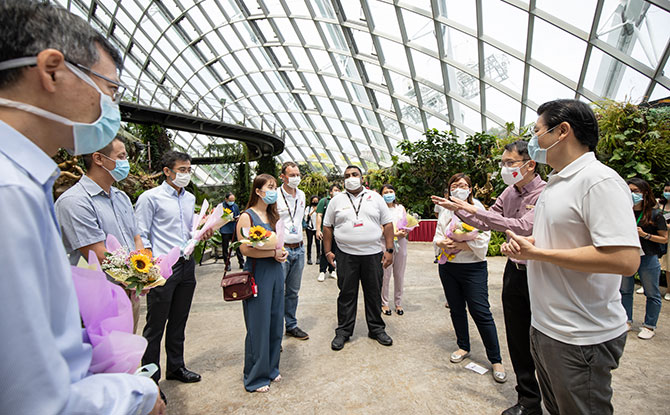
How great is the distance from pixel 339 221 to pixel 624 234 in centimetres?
266

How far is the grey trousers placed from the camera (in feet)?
4.69

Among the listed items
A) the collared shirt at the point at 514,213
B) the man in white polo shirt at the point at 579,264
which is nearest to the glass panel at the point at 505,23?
the collared shirt at the point at 514,213

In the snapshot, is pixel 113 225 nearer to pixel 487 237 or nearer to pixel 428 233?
pixel 487 237

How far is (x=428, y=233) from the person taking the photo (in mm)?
11328

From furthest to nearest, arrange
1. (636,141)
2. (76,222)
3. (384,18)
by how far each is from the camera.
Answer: (384,18), (636,141), (76,222)

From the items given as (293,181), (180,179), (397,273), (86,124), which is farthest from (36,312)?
(397,273)

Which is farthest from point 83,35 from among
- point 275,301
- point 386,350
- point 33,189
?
point 386,350

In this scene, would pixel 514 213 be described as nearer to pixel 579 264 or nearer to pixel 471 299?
pixel 471 299

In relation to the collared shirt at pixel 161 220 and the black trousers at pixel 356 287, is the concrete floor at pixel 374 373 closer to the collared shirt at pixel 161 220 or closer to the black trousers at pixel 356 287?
the black trousers at pixel 356 287

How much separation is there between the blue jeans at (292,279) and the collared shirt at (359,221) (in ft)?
1.71

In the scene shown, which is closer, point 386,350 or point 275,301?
point 275,301

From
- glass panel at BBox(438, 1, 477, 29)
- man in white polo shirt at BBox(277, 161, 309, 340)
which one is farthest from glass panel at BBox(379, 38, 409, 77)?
man in white polo shirt at BBox(277, 161, 309, 340)

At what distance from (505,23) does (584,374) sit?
10083 mm

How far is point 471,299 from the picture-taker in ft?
9.90
